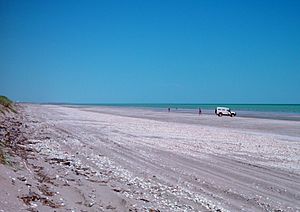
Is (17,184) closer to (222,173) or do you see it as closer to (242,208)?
(242,208)

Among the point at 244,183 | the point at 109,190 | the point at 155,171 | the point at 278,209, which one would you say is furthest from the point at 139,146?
the point at 278,209

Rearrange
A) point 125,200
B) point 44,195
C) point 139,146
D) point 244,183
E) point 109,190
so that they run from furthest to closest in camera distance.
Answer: point 139,146, point 244,183, point 109,190, point 125,200, point 44,195

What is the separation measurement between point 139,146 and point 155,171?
585cm

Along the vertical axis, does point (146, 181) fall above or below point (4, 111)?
below

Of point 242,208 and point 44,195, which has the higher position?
point 44,195

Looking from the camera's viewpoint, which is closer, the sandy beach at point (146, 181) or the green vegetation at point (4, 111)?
the sandy beach at point (146, 181)

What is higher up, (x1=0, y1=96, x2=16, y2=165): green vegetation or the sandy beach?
(x1=0, y1=96, x2=16, y2=165): green vegetation

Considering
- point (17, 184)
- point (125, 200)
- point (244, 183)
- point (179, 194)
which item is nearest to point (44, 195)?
point (17, 184)

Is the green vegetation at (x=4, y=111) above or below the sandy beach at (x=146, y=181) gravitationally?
above

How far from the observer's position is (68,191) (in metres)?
7.10

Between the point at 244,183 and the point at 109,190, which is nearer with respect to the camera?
the point at 109,190

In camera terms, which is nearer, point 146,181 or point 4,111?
point 146,181

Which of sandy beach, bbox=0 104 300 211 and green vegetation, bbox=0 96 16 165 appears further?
green vegetation, bbox=0 96 16 165

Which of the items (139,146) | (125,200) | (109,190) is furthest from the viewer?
(139,146)
